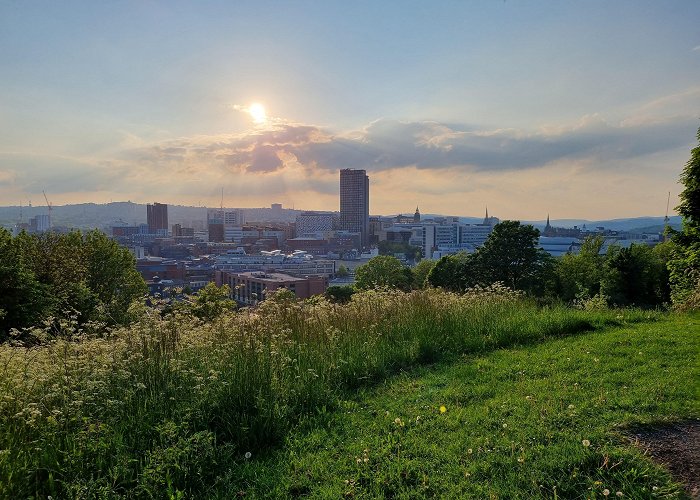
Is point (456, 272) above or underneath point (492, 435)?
underneath

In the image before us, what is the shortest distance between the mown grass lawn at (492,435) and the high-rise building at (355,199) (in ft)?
526

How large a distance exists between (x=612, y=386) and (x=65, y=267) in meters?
25.1

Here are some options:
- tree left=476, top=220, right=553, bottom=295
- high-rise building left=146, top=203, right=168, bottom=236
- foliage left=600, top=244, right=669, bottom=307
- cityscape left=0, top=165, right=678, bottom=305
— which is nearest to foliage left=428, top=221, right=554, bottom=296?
tree left=476, top=220, right=553, bottom=295

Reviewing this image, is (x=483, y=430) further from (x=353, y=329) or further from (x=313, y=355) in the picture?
(x=353, y=329)

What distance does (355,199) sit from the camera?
555 feet

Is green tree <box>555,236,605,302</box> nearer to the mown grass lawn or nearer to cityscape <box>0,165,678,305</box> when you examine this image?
the mown grass lawn

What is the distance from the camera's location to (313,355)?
5.44 metres

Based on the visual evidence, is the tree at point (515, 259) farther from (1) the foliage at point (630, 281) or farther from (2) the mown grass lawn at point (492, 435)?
(2) the mown grass lawn at point (492, 435)

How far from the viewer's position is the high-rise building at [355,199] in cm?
16775

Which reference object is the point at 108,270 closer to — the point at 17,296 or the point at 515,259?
the point at 17,296

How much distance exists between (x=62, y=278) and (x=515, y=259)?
27168 millimetres

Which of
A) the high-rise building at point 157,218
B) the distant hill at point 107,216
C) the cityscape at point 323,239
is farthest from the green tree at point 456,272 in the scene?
Result: the high-rise building at point 157,218

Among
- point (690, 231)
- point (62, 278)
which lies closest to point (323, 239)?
point (62, 278)

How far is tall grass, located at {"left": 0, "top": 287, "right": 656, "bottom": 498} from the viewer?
3.12 meters
